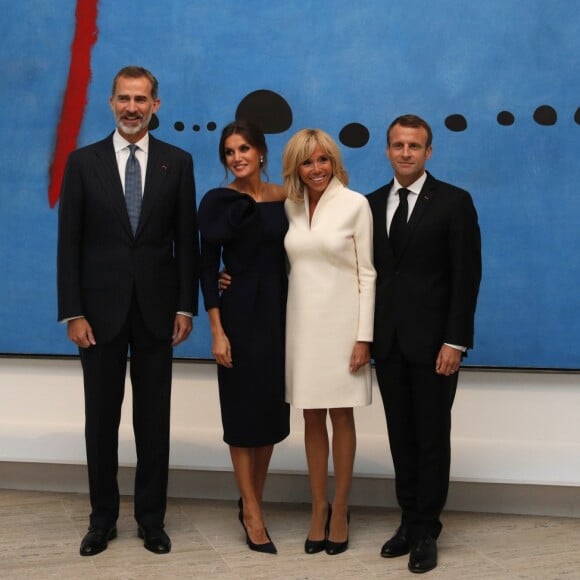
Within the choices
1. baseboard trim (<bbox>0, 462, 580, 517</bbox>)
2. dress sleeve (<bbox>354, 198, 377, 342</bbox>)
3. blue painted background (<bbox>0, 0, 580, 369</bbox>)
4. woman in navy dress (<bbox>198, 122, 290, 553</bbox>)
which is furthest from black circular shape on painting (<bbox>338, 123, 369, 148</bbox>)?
baseboard trim (<bbox>0, 462, 580, 517</bbox>)

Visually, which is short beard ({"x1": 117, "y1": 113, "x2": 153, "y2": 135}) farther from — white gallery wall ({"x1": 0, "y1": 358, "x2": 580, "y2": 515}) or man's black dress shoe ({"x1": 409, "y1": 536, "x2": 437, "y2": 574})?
man's black dress shoe ({"x1": 409, "y1": 536, "x2": 437, "y2": 574})

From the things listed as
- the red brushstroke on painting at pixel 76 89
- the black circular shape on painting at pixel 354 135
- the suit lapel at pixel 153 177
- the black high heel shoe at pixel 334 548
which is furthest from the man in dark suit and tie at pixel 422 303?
the red brushstroke on painting at pixel 76 89

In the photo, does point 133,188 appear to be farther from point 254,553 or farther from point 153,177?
point 254,553

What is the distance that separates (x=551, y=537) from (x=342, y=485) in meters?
0.85

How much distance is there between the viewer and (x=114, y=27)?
419 cm

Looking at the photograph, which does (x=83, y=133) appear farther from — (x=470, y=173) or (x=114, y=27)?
(x=470, y=173)

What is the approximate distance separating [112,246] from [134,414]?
621mm

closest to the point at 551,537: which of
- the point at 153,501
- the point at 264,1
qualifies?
the point at 153,501

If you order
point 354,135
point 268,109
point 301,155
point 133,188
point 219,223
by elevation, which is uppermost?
point 268,109

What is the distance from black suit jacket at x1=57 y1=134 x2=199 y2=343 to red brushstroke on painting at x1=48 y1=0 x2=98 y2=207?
1.13 metres

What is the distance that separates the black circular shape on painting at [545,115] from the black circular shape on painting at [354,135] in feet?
2.43

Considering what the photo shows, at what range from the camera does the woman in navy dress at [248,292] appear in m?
3.10

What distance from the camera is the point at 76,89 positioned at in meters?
4.23

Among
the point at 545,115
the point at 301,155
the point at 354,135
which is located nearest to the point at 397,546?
the point at 301,155
